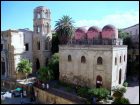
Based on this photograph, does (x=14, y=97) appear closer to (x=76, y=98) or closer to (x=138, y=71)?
(x=76, y=98)

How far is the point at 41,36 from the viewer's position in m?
33.7

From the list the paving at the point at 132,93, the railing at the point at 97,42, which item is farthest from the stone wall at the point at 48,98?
the railing at the point at 97,42

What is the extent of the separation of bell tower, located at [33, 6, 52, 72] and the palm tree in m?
2.42

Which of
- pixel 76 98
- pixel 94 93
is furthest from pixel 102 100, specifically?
pixel 76 98

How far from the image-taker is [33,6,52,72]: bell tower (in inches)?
1325

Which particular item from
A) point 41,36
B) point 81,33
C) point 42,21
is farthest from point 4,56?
point 81,33

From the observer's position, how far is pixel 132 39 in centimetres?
3409

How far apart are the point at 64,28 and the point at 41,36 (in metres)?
4.76

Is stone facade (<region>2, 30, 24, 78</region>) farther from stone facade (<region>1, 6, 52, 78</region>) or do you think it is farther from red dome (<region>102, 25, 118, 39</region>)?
red dome (<region>102, 25, 118, 39</region>)

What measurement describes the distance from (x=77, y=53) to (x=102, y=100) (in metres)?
7.85

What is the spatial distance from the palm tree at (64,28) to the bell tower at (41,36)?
242 centimetres

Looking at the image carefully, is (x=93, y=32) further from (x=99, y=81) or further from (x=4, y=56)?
(x=4, y=56)

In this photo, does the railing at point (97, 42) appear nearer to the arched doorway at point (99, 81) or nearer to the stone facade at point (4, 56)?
the arched doorway at point (99, 81)

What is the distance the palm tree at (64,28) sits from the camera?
32.8m
